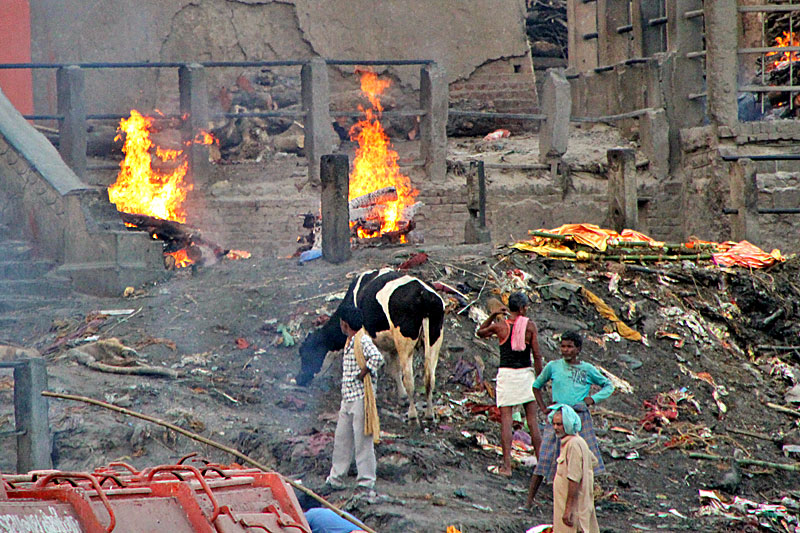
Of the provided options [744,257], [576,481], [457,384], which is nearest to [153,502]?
[576,481]

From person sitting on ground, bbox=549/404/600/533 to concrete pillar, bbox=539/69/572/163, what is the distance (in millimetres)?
12193

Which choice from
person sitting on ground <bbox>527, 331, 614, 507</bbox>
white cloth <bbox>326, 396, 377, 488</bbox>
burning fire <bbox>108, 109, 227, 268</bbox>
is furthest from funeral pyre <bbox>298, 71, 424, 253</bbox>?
person sitting on ground <bbox>527, 331, 614, 507</bbox>

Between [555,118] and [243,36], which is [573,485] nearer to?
[555,118]

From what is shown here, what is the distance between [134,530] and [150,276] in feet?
33.8

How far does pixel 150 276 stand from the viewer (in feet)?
47.4

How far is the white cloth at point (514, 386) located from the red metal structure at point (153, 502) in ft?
15.9

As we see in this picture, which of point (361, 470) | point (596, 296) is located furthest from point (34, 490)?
point (596, 296)

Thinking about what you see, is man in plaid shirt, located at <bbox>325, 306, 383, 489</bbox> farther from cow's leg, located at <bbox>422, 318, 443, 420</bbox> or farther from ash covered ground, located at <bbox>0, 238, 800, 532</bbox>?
cow's leg, located at <bbox>422, 318, 443, 420</bbox>

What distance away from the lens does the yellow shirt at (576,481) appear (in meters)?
7.86

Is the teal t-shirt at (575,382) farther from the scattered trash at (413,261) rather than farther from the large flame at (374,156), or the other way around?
the large flame at (374,156)

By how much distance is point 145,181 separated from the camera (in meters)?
18.2

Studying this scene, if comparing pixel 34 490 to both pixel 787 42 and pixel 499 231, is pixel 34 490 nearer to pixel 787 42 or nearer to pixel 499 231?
pixel 499 231

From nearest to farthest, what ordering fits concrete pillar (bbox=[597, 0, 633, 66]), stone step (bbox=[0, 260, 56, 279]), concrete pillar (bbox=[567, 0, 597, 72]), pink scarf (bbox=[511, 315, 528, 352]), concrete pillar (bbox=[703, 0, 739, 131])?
pink scarf (bbox=[511, 315, 528, 352])
stone step (bbox=[0, 260, 56, 279])
concrete pillar (bbox=[703, 0, 739, 131])
concrete pillar (bbox=[597, 0, 633, 66])
concrete pillar (bbox=[567, 0, 597, 72])

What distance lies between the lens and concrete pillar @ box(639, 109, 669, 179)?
66.0 ft
